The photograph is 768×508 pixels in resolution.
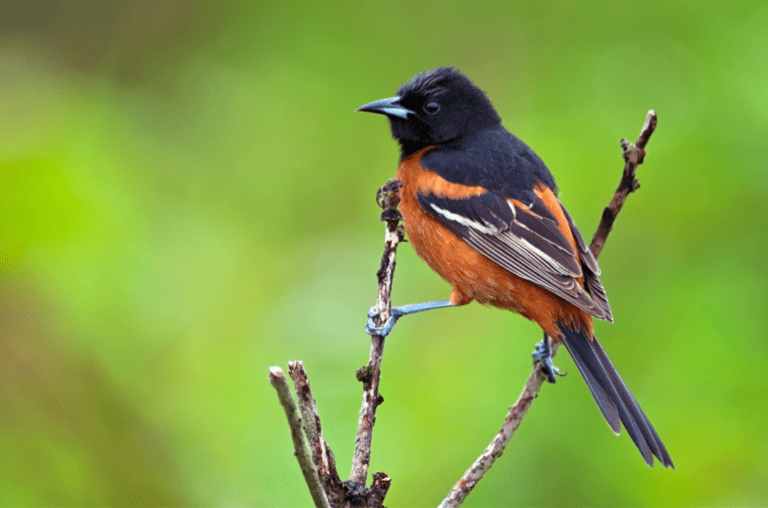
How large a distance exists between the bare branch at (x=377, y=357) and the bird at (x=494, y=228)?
92 cm

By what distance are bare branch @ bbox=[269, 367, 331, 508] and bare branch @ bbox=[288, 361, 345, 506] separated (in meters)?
0.10

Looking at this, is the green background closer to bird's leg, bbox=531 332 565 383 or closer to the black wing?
bird's leg, bbox=531 332 565 383

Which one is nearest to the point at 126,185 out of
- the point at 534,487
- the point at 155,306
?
the point at 155,306

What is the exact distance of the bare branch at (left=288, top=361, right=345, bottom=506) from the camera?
165 cm

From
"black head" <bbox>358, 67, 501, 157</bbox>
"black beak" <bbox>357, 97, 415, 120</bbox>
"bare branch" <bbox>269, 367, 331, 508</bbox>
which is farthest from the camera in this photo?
"black head" <bbox>358, 67, 501, 157</bbox>

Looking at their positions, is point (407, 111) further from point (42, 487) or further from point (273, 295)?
point (42, 487)

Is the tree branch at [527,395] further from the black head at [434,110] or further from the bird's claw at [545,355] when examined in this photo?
the black head at [434,110]

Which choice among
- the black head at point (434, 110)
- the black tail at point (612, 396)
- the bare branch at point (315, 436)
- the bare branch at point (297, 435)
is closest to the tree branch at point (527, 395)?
the black tail at point (612, 396)

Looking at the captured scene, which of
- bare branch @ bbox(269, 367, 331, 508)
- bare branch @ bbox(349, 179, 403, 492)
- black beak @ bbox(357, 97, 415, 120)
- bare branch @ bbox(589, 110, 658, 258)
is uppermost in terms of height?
black beak @ bbox(357, 97, 415, 120)

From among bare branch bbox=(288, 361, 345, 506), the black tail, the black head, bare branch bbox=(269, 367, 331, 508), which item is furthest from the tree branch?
the black head

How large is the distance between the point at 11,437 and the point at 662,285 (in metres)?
2.55

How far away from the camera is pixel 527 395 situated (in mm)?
2154

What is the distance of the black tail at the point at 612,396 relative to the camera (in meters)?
2.60

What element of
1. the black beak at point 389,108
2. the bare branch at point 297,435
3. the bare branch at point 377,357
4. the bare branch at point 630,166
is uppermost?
the black beak at point 389,108
